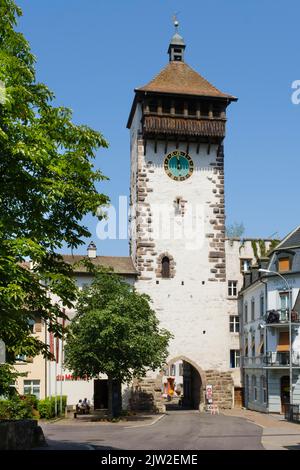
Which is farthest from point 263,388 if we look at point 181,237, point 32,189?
point 32,189

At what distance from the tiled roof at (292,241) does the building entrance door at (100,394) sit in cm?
1595

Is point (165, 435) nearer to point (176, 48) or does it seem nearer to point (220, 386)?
point (220, 386)

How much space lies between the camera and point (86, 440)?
28.8 m

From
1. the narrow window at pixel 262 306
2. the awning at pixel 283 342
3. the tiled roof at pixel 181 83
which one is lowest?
the awning at pixel 283 342

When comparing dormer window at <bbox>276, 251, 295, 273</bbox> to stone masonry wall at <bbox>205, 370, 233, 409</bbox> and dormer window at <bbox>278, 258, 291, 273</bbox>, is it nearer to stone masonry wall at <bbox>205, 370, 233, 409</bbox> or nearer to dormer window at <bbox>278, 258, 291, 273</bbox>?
dormer window at <bbox>278, 258, 291, 273</bbox>

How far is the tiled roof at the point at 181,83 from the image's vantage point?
53062 mm

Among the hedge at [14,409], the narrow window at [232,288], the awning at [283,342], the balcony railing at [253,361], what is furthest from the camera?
the narrow window at [232,288]

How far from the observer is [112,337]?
40656 mm

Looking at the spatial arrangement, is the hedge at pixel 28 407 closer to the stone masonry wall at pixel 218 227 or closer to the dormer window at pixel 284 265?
the stone masonry wall at pixel 218 227

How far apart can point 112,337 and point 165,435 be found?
10537 mm

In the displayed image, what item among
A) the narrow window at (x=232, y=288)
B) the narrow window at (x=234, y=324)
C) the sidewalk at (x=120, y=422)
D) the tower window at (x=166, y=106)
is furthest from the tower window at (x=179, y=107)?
the sidewalk at (x=120, y=422)

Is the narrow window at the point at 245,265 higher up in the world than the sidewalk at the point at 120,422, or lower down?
higher up
